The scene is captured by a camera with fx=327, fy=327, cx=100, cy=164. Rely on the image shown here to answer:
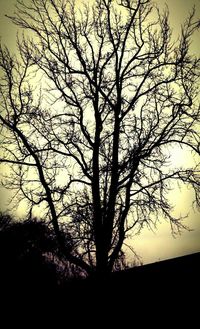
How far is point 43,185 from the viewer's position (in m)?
10.9

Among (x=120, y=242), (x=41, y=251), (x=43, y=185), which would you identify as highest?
(x=41, y=251)

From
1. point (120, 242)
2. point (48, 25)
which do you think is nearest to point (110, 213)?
point (120, 242)

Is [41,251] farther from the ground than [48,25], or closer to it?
closer to it

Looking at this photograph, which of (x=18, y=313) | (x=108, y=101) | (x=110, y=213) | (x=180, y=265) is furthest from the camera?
(x=108, y=101)

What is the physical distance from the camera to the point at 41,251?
27.0m

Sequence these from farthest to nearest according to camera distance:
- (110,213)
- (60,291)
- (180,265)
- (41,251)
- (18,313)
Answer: (41,251)
(110,213)
(18,313)
(60,291)
(180,265)

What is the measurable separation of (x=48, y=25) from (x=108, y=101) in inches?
152

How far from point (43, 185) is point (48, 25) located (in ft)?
20.4

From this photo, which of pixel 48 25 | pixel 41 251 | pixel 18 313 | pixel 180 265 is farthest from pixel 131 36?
pixel 41 251

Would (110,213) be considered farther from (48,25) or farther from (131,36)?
(48,25)

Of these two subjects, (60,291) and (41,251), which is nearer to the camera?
(60,291)

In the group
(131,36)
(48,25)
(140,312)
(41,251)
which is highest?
(48,25)

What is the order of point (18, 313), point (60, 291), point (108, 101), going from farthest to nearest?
point (108, 101)
point (18, 313)
point (60, 291)

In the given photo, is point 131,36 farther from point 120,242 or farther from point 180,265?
point 180,265
